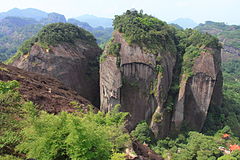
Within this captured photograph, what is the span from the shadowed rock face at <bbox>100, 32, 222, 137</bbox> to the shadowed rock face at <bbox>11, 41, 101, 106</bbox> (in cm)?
393

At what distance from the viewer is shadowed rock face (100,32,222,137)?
20.1m

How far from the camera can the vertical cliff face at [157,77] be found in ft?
66.6

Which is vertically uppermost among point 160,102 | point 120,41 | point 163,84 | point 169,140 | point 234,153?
point 120,41

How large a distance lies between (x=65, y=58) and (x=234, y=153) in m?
18.2

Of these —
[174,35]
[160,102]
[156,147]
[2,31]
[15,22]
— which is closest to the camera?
[156,147]

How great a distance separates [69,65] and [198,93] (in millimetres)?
14239

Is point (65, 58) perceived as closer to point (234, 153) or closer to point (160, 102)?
point (160, 102)

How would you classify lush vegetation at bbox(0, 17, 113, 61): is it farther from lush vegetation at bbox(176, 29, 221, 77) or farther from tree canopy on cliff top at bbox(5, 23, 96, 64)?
lush vegetation at bbox(176, 29, 221, 77)

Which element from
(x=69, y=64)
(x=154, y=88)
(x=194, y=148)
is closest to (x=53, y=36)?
(x=69, y=64)

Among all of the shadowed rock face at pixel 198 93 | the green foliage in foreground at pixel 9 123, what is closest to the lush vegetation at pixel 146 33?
the shadowed rock face at pixel 198 93

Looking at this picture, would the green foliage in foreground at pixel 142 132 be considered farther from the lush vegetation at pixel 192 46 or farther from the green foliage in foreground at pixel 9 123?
the green foliage in foreground at pixel 9 123

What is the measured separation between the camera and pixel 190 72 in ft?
71.7

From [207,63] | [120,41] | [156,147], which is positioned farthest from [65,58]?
[207,63]

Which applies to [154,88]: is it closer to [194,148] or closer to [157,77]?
[157,77]
